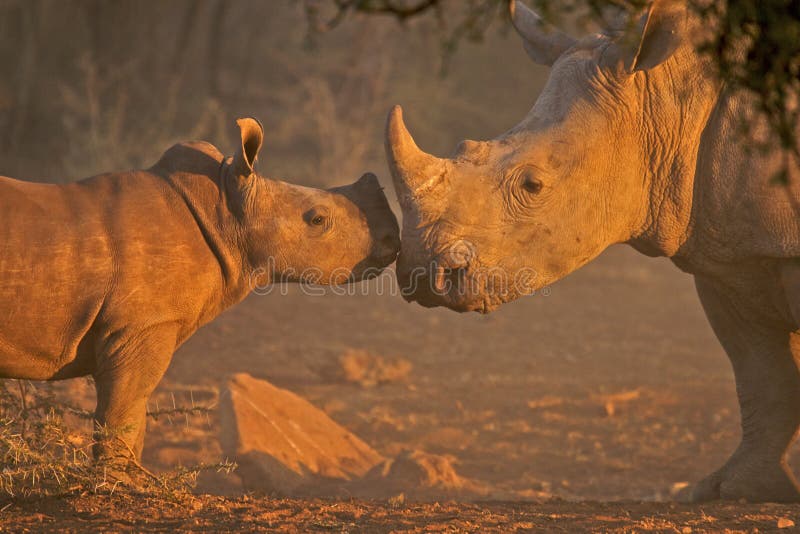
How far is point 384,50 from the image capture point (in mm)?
16938

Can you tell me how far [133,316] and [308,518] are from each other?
1.17m

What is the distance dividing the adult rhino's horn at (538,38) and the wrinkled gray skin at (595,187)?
345mm

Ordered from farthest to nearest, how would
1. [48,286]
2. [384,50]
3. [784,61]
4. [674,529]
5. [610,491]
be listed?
[384,50], [610,491], [48,286], [674,529], [784,61]

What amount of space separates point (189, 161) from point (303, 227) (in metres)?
0.62

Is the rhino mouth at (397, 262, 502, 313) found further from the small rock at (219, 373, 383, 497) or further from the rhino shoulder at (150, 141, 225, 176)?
the small rock at (219, 373, 383, 497)

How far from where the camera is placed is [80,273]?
5.11 meters

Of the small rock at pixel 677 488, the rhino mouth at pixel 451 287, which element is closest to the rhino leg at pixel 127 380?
the rhino mouth at pixel 451 287

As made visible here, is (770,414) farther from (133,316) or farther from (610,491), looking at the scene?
(133,316)

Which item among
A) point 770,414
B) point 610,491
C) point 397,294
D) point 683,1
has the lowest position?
point 610,491

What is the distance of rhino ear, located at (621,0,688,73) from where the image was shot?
17.0ft

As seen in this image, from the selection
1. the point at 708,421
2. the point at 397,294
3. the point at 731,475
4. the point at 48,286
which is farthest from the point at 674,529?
the point at 397,294

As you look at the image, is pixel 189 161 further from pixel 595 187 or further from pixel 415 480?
pixel 415 480

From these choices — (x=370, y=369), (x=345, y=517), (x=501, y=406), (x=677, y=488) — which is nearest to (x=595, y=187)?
(x=345, y=517)

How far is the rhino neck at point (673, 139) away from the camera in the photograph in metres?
5.40
